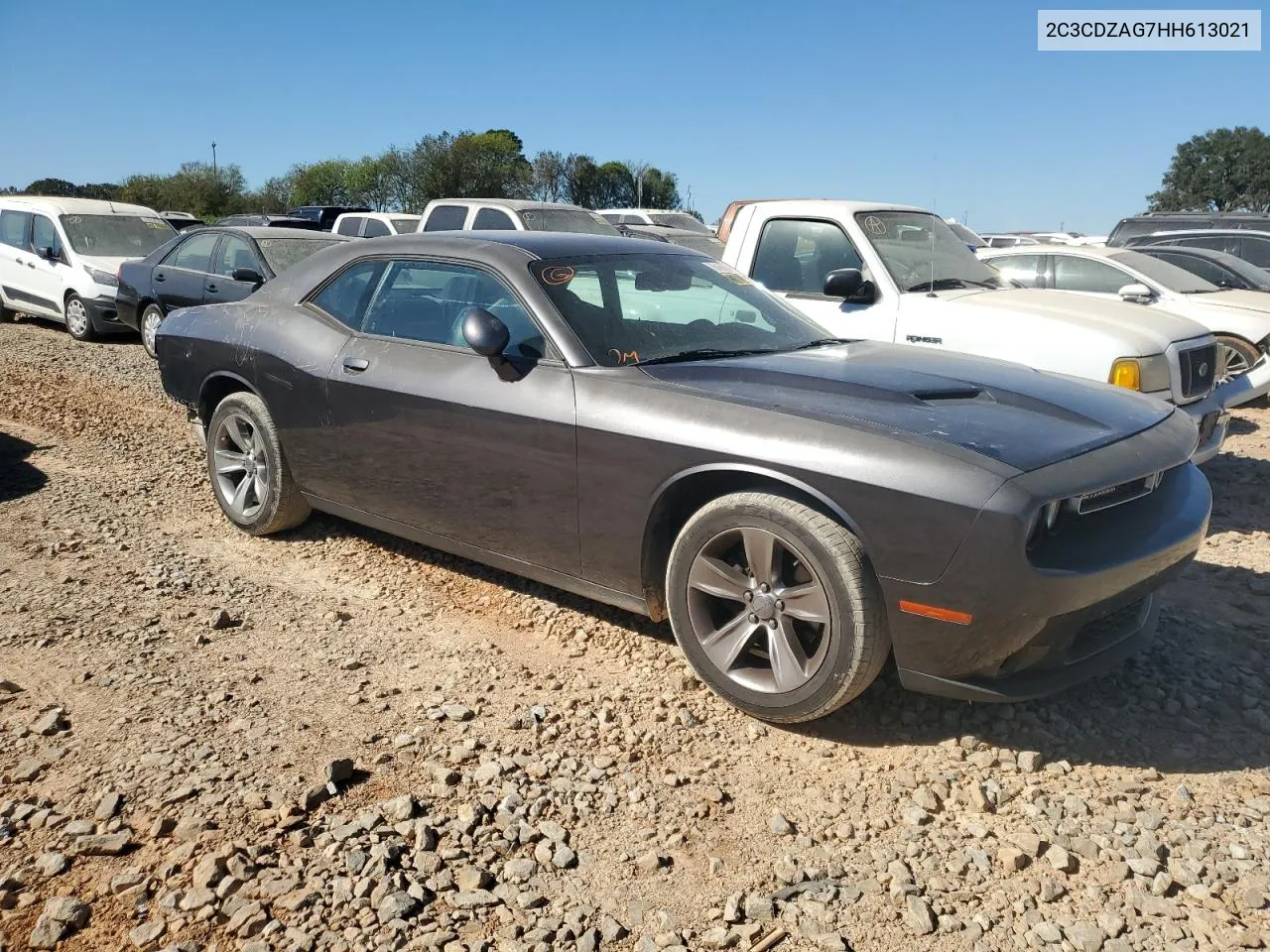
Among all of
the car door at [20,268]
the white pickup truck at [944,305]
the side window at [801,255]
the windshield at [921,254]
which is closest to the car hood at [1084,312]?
the white pickup truck at [944,305]

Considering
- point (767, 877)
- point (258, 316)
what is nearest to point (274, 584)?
point (258, 316)

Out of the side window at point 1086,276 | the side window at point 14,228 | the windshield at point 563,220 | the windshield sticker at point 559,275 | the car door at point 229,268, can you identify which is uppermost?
the side window at point 14,228

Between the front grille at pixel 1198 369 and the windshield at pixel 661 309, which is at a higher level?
the windshield at pixel 661 309

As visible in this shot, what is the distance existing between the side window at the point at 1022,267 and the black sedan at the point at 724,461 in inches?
246

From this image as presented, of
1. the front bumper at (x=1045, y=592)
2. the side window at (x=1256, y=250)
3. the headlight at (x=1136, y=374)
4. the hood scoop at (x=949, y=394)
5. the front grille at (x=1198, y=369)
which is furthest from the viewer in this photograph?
the side window at (x=1256, y=250)

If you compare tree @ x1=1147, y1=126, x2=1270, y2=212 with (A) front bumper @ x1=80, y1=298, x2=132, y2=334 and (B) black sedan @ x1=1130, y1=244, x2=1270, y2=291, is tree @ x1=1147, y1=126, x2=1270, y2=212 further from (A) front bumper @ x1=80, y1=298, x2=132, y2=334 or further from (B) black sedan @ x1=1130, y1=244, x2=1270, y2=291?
(A) front bumper @ x1=80, y1=298, x2=132, y2=334

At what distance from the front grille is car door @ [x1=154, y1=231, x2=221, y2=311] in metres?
8.62

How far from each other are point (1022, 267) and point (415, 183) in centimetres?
3922

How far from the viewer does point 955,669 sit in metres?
3.04

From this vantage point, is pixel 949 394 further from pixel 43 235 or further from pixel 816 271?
pixel 43 235

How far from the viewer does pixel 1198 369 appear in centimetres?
629

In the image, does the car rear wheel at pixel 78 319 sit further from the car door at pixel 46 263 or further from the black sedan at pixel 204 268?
the black sedan at pixel 204 268

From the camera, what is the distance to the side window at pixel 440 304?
4.06 metres

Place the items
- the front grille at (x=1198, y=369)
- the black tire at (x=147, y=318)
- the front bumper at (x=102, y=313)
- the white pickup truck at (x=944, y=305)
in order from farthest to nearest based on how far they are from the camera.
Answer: the front bumper at (x=102, y=313) < the black tire at (x=147, y=318) < the front grille at (x=1198, y=369) < the white pickup truck at (x=944, y=305)
